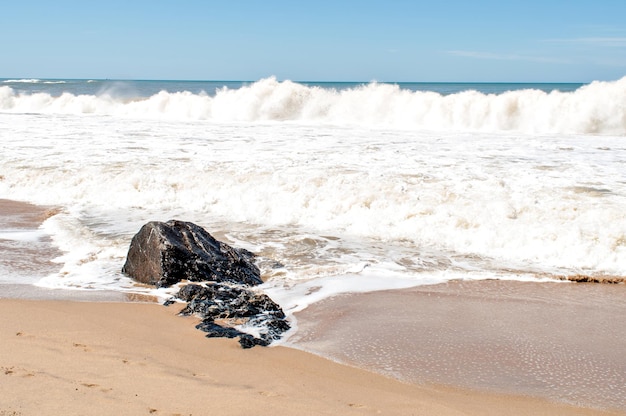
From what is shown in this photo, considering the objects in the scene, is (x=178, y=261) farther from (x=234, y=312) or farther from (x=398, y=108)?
(x=398, y=108)

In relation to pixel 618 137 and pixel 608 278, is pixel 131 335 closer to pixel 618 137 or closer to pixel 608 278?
pixel 608 278

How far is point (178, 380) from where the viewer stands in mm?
3562

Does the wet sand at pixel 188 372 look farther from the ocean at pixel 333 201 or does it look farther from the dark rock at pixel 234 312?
the ocean at pixel 333 201

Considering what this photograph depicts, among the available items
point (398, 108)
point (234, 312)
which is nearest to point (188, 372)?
point (234, 312)

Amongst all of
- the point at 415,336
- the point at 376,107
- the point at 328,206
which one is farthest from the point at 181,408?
the point at 376,107

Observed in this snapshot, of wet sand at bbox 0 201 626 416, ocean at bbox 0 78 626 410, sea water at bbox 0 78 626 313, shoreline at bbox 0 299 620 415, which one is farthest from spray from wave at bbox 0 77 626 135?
shoreline at bbox 0 299 620 415

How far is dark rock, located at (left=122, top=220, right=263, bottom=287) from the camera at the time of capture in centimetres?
603

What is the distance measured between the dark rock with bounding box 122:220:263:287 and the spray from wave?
1791 centimetres

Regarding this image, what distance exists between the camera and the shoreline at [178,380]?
3.16 metres

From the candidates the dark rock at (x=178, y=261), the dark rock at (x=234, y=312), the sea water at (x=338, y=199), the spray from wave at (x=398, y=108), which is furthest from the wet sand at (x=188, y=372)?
the spray from wave at (x=398, y=108)

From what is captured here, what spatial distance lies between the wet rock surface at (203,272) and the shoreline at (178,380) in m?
0.44

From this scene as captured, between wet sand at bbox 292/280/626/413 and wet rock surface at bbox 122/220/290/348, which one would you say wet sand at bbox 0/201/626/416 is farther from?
wet rock surface at bbox 122/220/290/348

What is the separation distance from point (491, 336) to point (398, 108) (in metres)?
22.8

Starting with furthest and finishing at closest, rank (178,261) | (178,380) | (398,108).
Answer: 1. (398,108)
2. (178,261)
3. (178,380)
